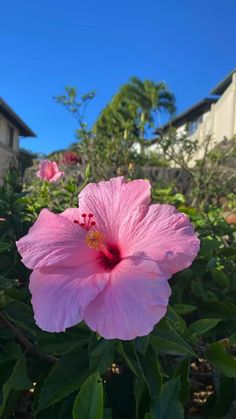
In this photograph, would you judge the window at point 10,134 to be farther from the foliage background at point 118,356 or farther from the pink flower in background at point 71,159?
the foliage background at point 118,356

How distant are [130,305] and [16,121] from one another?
31816mm

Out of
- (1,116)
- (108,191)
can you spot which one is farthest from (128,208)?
(1,116)

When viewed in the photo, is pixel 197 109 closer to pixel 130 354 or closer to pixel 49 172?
pixel 49 172

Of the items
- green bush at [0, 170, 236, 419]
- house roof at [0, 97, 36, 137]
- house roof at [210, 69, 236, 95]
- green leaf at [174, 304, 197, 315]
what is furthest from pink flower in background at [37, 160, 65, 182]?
house roof at [210, 69, 236, 95]

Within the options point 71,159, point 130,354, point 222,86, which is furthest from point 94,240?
point 222,86

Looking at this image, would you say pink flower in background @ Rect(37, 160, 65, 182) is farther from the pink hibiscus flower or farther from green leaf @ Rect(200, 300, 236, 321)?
the pink hibiscus flower

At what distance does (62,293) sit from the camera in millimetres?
988

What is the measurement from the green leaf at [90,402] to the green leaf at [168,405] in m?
0.21

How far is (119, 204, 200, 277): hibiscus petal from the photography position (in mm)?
1003

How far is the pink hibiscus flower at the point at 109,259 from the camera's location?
94 centimetres

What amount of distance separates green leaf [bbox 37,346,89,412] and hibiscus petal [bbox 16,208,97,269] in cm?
24

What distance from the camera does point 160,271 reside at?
97 centimetres

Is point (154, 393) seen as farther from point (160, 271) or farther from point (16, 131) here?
point (16, 131)

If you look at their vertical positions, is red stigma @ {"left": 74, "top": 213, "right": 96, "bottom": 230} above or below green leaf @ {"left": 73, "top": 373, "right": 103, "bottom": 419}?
above
